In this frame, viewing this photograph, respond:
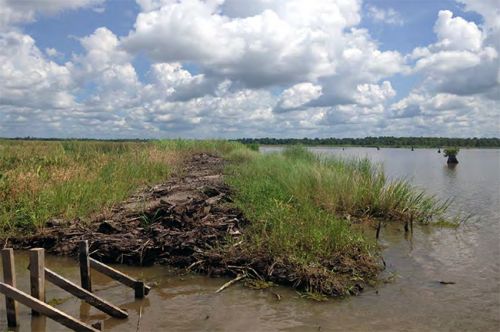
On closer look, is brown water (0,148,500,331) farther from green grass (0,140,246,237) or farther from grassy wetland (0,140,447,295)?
green grass (0,140,246,237)

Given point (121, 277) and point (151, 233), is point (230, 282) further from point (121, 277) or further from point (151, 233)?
point (151, 233)

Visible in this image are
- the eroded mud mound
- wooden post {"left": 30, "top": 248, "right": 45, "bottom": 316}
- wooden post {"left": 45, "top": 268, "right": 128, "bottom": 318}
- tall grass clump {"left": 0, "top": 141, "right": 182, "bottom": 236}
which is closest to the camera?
wooden post {"left": 30, "top": 248, "right": 45, "bottom": 316}

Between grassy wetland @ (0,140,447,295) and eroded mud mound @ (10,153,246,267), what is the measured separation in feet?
0.85

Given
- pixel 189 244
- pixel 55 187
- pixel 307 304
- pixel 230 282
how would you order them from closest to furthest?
1. pixel 307 304
2. pixel 230 282
3. pixel 189 244
4. pixel 55 187

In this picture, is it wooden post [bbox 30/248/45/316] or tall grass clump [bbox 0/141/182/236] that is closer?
wooden post [bbox 30/248/45/316]

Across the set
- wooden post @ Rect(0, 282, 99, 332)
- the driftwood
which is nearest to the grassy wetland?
the driftwood

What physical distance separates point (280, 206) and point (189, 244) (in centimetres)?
237

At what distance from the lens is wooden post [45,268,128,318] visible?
16.5ft

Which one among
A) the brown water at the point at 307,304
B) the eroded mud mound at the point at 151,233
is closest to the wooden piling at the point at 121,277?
the brown water at the point at 307,304

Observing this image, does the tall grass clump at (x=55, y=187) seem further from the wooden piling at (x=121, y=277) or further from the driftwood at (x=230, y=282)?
the driftwood at (x=230, y=282)

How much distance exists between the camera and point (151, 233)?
26.2ft

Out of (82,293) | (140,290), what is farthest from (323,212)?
(82,293)

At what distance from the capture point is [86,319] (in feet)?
17.4

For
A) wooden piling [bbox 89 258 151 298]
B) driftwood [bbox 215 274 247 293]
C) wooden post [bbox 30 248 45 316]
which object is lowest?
driftwood [bbox 215 274 247 293]
